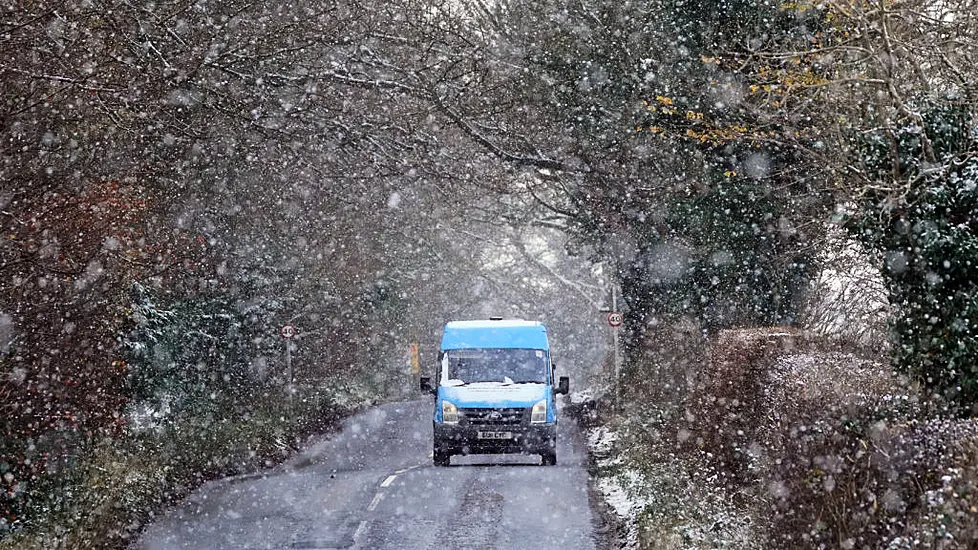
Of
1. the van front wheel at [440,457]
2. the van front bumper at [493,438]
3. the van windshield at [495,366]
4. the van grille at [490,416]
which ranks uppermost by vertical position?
the van windshield at [495,366]

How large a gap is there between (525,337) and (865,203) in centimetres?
885

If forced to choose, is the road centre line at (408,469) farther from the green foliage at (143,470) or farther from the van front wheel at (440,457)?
the green foliage at (143,470)

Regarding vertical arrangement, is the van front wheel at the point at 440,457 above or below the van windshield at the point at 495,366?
below

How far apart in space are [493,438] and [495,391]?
834 mm

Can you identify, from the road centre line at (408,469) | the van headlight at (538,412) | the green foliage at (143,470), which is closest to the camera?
the green foliage at (143,470)

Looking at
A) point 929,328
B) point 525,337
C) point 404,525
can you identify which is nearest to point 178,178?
point 525,337

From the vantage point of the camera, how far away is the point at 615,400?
29625 millimetres

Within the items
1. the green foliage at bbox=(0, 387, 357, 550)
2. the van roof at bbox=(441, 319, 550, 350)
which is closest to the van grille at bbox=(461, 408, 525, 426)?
the van roof at bbox=(441, 319, 550, 350)

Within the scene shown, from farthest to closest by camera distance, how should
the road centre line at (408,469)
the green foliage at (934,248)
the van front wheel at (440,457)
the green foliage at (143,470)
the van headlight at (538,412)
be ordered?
the van front wheel at (440,457)
the road centre line at (408,469)
the van headlight at (538,412)
the green foliage at (143,470)
the green foliage at (934,248)

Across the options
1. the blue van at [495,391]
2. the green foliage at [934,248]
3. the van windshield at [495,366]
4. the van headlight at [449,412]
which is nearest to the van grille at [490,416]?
the blue van at [495,391]

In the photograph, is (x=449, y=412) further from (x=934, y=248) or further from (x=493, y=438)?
(x=934, y=248)

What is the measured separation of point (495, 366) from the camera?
19031 millimetres

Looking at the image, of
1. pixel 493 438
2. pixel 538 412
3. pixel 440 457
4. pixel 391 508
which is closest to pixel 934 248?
pixel 391 508

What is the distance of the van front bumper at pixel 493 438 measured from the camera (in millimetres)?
18156
